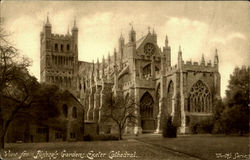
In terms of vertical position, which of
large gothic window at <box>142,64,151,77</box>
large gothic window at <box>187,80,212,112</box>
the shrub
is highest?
large gothic window at <box>142,64,151,77</box>

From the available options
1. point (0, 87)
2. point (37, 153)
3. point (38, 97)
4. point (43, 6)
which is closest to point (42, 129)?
point (38, 97)

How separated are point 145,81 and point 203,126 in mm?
15213

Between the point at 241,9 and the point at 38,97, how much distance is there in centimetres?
1242

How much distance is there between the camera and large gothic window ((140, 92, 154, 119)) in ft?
162

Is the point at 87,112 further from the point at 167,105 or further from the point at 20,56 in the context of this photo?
the point at 20,56

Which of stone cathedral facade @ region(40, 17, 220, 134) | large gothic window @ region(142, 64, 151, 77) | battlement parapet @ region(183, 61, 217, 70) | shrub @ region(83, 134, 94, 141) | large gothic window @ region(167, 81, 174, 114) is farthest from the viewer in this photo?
large gothic window @ region(142, 64, 151, 77)

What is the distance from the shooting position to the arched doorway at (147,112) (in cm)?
4872

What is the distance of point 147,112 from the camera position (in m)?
49.8

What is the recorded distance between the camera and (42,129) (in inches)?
1139

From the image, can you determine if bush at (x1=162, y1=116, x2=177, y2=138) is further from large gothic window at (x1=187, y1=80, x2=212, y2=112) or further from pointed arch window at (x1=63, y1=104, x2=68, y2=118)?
large gothic window at (x1=187, y1=80, x2=212, y2=112)

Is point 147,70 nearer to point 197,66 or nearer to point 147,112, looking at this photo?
point 147,112

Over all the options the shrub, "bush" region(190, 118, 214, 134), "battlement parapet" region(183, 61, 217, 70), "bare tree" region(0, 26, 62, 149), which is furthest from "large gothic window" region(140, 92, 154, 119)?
"bare tree" region(0, 26, 62, 149)

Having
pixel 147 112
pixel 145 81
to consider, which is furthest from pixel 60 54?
pixel 147 112

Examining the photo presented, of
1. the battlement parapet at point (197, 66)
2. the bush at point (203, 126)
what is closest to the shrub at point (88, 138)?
the bush at point (203, 126)
